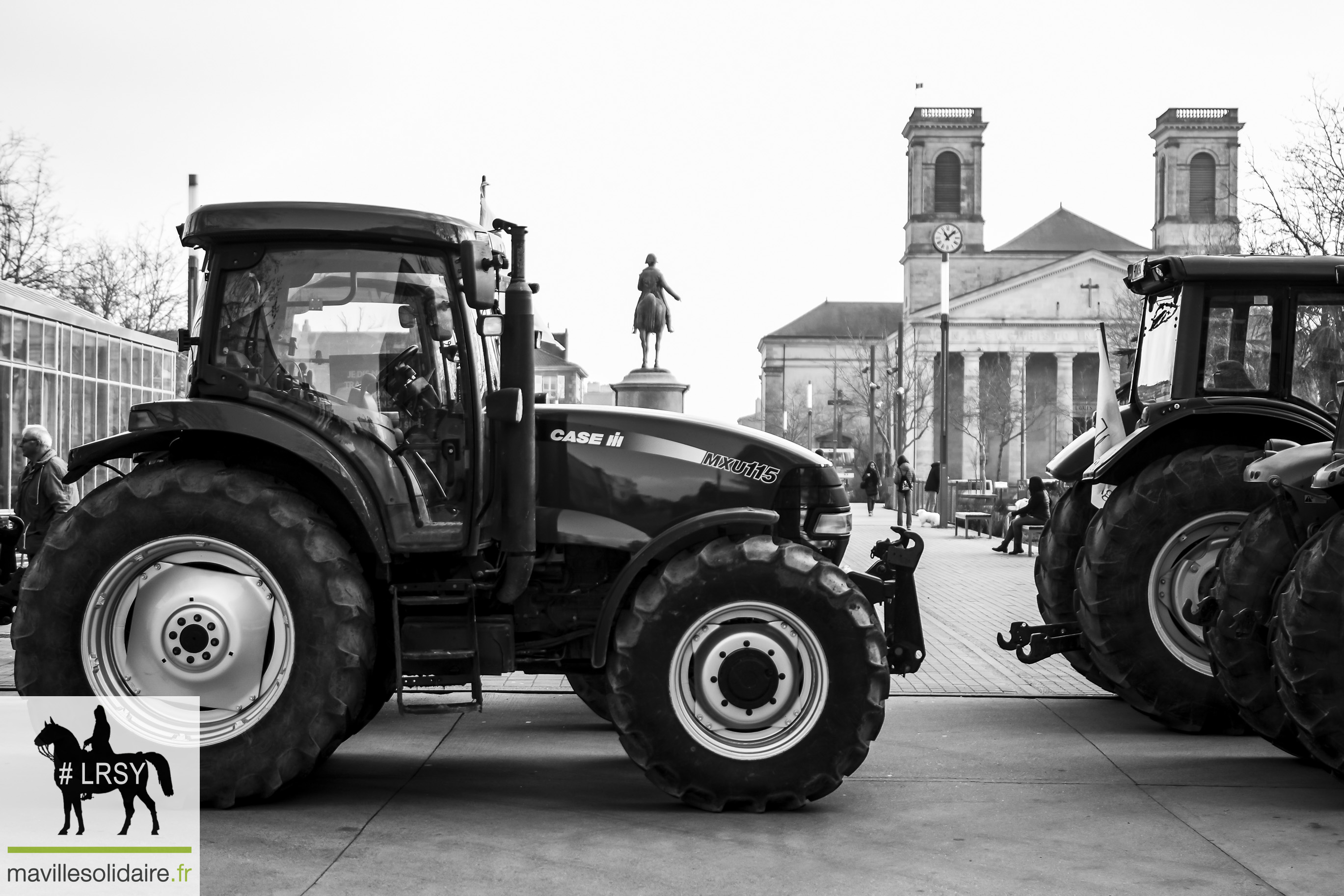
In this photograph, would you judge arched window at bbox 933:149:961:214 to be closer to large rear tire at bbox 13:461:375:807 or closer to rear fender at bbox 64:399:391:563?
rear fender at bbox 64:399:391:563

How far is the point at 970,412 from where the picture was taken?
291 feet

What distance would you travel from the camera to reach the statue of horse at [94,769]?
250 inches

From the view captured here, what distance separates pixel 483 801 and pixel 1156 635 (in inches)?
167

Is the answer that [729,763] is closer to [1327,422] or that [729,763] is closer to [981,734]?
[981,734]

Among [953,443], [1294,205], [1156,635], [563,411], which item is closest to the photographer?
[563,411]

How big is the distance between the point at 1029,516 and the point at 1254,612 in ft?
68.2

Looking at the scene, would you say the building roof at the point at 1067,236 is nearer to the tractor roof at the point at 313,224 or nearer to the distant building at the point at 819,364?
the distant building at the point at 819,364

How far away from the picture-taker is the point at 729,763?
648 centimetres

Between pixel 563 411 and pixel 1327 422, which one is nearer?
pixel 563 411

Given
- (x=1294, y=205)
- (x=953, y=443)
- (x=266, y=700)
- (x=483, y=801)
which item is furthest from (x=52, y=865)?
(x=953, y=443)

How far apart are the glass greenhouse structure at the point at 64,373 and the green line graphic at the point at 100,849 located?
1556 cm

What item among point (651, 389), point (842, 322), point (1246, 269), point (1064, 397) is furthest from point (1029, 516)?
point (842, 322)

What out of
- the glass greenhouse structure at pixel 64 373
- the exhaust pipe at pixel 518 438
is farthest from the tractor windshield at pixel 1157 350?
the glass greenhouse structure at pixel 64 373

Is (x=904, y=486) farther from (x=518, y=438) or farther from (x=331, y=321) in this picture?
(x=331, y=321)
